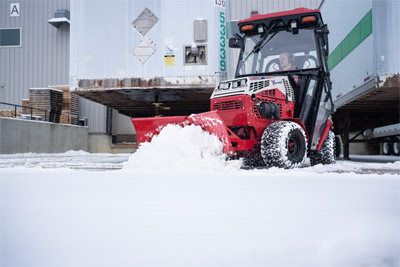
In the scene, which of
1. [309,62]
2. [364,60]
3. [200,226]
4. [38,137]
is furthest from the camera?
[38,137]

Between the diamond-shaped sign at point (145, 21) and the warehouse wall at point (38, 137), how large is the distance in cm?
746

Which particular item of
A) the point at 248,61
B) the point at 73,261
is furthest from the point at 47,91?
the point at 73,261

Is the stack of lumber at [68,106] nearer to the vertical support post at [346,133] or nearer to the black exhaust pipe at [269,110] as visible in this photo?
the vertical support post at [346,133]

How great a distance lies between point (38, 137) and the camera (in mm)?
14203

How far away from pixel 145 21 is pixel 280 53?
3584 mm

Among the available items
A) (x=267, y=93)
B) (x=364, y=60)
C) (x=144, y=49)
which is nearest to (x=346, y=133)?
(x=364, y=60)

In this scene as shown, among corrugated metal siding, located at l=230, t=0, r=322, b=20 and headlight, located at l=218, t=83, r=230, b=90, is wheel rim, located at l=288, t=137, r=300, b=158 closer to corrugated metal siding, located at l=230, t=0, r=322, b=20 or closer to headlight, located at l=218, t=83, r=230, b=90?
headlight, located at l=218, t=83, r=230, b=90

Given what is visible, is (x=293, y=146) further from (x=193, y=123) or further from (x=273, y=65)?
(x=193, y=123)

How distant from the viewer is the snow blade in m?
5.14

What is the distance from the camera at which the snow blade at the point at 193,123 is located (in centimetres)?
514

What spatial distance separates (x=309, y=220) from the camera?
1800 mm

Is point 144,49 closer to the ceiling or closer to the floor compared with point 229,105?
closer to the ceiling

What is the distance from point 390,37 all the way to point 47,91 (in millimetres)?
12934

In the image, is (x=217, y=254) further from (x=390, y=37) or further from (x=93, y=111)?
(x=93, y=111)
